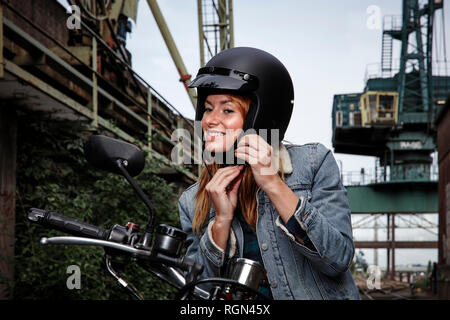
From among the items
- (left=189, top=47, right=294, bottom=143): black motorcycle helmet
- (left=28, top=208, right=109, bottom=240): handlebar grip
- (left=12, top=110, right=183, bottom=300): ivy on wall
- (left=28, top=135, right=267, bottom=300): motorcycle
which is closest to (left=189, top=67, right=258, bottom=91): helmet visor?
(left=189, top=47, right=294, bottom=143): black motorcycle helmet

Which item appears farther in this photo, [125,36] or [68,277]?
[125,36]

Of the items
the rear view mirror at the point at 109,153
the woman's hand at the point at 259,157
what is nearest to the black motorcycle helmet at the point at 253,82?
the woman's hand at the point at 259,157

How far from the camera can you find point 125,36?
16250mm

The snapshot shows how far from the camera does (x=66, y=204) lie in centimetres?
671

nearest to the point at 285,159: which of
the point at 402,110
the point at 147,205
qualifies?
the point at 147,205

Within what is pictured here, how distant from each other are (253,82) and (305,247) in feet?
2.19

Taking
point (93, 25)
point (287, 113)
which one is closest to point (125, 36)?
point (93, 25)

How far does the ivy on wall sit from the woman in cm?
445

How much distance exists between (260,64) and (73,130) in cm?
665

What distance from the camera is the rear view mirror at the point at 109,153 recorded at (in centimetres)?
132

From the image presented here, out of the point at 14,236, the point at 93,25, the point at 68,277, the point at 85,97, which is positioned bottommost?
the point at 68,277

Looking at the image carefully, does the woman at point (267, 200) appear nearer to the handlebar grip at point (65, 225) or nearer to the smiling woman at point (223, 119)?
the smiling woman at point (223, 119)

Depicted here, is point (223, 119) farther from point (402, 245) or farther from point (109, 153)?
point (402, 245)
